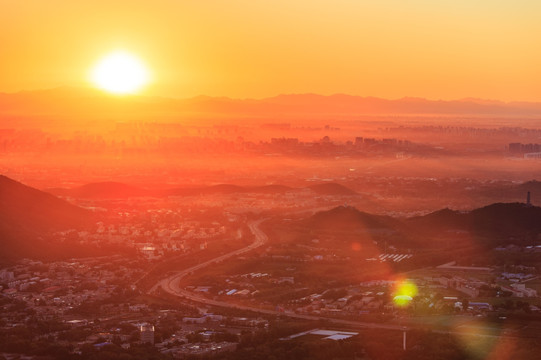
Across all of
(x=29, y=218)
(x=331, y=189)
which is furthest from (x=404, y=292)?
(x=331, y=189)

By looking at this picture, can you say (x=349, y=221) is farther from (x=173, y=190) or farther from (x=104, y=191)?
(x=104, y=191)

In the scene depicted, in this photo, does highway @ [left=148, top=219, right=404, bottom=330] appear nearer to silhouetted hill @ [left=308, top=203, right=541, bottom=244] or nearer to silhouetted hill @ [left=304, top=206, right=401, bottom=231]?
silhouetted hill @ [left=304, top=206, right=401, bottom=231]

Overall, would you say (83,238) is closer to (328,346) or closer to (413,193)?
(328,346)

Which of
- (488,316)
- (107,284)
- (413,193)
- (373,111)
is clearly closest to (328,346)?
(488,316)

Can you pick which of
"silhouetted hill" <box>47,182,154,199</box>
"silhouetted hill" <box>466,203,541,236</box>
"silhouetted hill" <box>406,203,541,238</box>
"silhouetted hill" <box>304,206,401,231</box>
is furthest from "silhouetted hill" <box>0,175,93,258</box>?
"silhouetted hill" <box>466,203,541,236</box>

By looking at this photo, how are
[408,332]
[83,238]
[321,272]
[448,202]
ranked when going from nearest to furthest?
[408,332] < [321,272] < [83,238] < [448,202]

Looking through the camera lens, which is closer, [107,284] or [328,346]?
[328,346]
